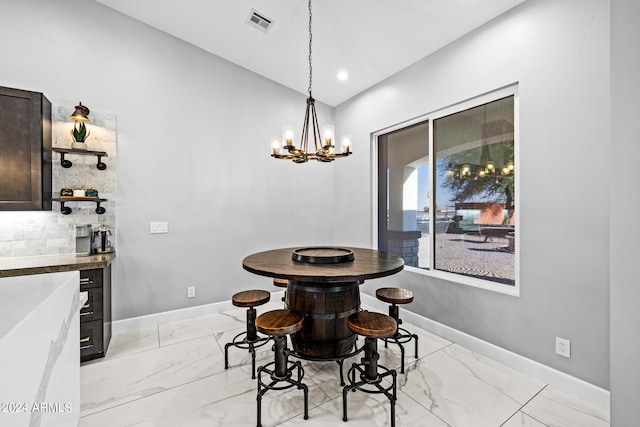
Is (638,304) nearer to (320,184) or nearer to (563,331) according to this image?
(563,331)

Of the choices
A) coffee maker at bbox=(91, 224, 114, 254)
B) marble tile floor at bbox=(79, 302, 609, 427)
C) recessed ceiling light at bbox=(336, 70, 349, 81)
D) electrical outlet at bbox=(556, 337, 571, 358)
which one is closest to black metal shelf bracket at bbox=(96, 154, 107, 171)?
coffee maker at bbox=(91, 224, 114, 254)

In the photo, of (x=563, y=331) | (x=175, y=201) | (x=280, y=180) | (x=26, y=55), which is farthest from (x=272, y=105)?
(x=563, y=331)

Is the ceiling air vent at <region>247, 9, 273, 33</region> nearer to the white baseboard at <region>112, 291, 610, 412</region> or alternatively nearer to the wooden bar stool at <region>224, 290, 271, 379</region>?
the wooden bar stool at <region>224, 290, 271, 379</region>

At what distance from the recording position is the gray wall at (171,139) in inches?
107

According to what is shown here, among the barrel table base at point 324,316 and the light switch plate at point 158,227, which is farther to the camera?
the light switch plate at point 158,227

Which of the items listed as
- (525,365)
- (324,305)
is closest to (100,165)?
(324,305)

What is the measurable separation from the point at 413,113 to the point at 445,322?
7.20 feet

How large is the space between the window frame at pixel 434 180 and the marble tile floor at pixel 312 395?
24.5 inches

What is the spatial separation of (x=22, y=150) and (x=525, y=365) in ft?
14.3

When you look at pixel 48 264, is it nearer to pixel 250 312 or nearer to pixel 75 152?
pixel 75 152

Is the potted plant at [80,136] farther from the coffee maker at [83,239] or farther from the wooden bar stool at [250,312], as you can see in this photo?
the wooden bar stool at [250,312]

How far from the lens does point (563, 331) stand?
78.9 inches

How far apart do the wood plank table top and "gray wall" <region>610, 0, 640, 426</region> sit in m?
1.07

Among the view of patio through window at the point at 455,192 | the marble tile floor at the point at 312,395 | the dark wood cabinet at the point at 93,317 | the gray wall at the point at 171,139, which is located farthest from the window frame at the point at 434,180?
the dark wood cabinet at the point at 93,317
